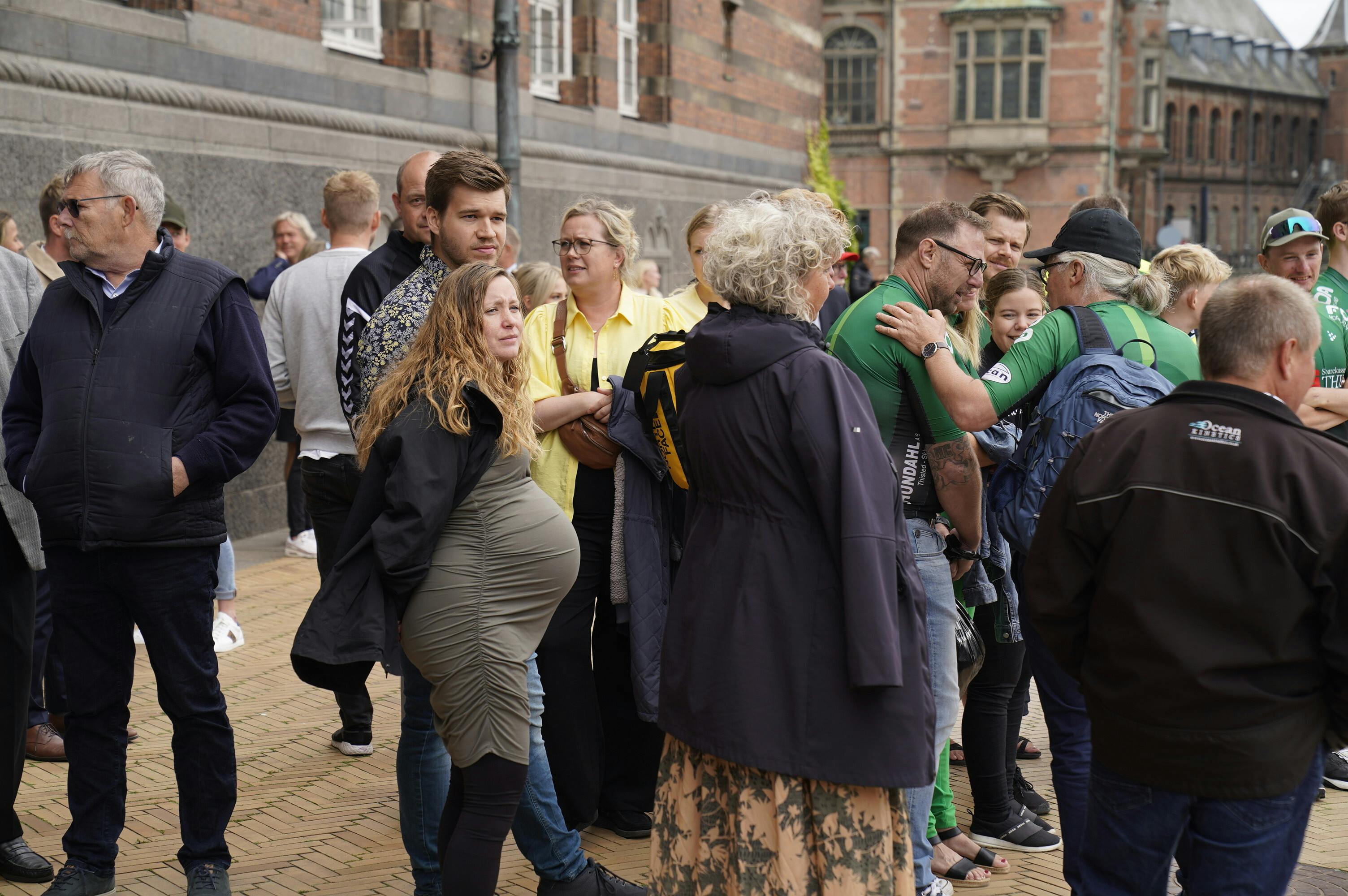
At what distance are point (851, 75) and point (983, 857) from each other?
4649 cm

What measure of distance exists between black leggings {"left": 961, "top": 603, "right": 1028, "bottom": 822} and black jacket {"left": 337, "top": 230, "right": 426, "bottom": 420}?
2.36 m

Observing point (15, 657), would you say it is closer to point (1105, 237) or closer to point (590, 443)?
point (590, 443)

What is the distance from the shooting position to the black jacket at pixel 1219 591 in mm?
2684

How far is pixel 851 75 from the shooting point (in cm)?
4812

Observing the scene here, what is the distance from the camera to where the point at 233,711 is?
6.09m

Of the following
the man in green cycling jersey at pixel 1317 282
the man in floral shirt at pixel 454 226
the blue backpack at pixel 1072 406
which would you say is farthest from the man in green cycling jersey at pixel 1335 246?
the man in floral shirt at pixel 454 226

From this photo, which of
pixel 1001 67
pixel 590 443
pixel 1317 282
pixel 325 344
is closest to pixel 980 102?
pixel 1001 67

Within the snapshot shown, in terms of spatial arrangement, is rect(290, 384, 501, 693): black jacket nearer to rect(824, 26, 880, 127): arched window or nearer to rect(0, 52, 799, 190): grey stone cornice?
rect(0, 52, 799, 190): grey stone cornice

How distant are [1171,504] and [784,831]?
112cm

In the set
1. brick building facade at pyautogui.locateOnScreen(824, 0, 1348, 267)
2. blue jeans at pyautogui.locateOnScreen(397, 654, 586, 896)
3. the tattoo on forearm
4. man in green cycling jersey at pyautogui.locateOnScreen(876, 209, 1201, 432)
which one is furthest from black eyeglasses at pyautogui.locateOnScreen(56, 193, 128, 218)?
brick building facade at pyautogui.locateOnScreen(824, 0, 1348, 267)

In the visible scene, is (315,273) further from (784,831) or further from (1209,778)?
(1209,778)

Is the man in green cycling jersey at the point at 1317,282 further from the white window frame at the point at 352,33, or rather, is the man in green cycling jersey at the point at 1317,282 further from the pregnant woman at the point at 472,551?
the white window frame at the point at 352,33

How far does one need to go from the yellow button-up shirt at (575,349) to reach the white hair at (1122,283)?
141cm

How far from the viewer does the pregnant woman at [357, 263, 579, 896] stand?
3.43 m
